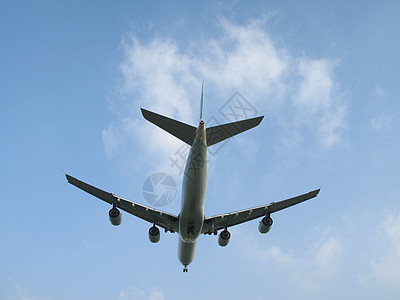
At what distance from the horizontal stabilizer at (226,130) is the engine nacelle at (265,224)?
621 centimetres

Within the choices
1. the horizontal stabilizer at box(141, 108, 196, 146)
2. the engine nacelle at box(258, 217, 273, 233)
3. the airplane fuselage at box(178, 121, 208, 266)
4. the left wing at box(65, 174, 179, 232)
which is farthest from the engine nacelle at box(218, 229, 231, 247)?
the horizontal stabilizer at box(141, 108, 196, 146)

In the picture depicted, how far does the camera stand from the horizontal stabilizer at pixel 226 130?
18.6m

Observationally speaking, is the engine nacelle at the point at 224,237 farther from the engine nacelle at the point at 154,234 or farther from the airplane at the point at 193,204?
the engine nacelle at the point at 154,234

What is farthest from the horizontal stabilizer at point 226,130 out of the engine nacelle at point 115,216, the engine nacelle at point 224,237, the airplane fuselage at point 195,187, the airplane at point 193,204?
the engine nacelle at point 115,216

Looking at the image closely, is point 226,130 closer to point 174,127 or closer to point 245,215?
point 174,127

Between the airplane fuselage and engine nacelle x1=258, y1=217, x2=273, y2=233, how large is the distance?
471 cm

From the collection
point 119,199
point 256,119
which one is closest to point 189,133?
point 256,119

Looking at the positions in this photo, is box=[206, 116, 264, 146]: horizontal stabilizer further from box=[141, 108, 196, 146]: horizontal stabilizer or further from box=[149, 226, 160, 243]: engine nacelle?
box=[149, 226, 160, 243]: engine nacelle

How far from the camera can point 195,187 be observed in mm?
17141

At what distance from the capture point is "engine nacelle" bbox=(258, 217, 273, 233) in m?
21.4

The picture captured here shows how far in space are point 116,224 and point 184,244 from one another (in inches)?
179

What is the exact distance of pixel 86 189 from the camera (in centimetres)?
2019

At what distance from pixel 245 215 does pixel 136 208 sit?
24.4 feet

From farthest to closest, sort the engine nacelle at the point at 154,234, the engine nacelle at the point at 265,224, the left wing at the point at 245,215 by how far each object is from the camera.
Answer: the engine nacelle at the point at 154,234, the engine nacelle at the point at 265,224, the left wing at the point at 245,215
